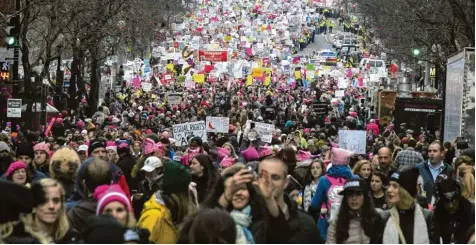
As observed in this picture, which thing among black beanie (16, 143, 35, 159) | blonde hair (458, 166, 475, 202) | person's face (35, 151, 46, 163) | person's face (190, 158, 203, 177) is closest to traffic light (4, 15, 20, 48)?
black beanie (16, 143, 35, 159)

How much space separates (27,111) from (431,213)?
25.1 metres

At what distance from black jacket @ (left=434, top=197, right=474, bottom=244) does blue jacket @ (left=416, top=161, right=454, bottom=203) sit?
7.56 feet

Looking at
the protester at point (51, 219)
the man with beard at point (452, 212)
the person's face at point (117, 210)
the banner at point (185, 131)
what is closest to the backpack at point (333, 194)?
the man with beard at point (452, 212)

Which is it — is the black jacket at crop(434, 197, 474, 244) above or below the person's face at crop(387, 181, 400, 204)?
below

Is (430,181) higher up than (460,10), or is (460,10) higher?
(460,10)

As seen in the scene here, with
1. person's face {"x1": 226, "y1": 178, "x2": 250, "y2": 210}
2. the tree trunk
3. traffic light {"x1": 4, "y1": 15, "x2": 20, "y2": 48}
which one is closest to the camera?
person's face {"x1": 226, "y1": 178, "x2": 250, "y2": 210}

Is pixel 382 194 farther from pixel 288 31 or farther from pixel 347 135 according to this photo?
pixel 288 31

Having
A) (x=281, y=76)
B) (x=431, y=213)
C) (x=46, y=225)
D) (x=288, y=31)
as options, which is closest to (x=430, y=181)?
(x=431, y=213)

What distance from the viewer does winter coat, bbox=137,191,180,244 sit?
817 cm

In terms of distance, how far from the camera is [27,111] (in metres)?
33.4

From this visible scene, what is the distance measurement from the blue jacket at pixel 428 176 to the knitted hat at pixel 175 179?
4524 millimetres

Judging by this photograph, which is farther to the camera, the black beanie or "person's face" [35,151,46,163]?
the black beanie

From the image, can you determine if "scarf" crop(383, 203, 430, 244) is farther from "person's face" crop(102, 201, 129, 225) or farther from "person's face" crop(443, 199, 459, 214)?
Result: "person's face" crop(102, 201, 129, 225)

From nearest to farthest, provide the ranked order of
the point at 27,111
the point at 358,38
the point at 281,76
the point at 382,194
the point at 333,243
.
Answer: the point at 333,243
the point at 382,194
the point at 27,111
the point at 281,76
the point at 358,38
